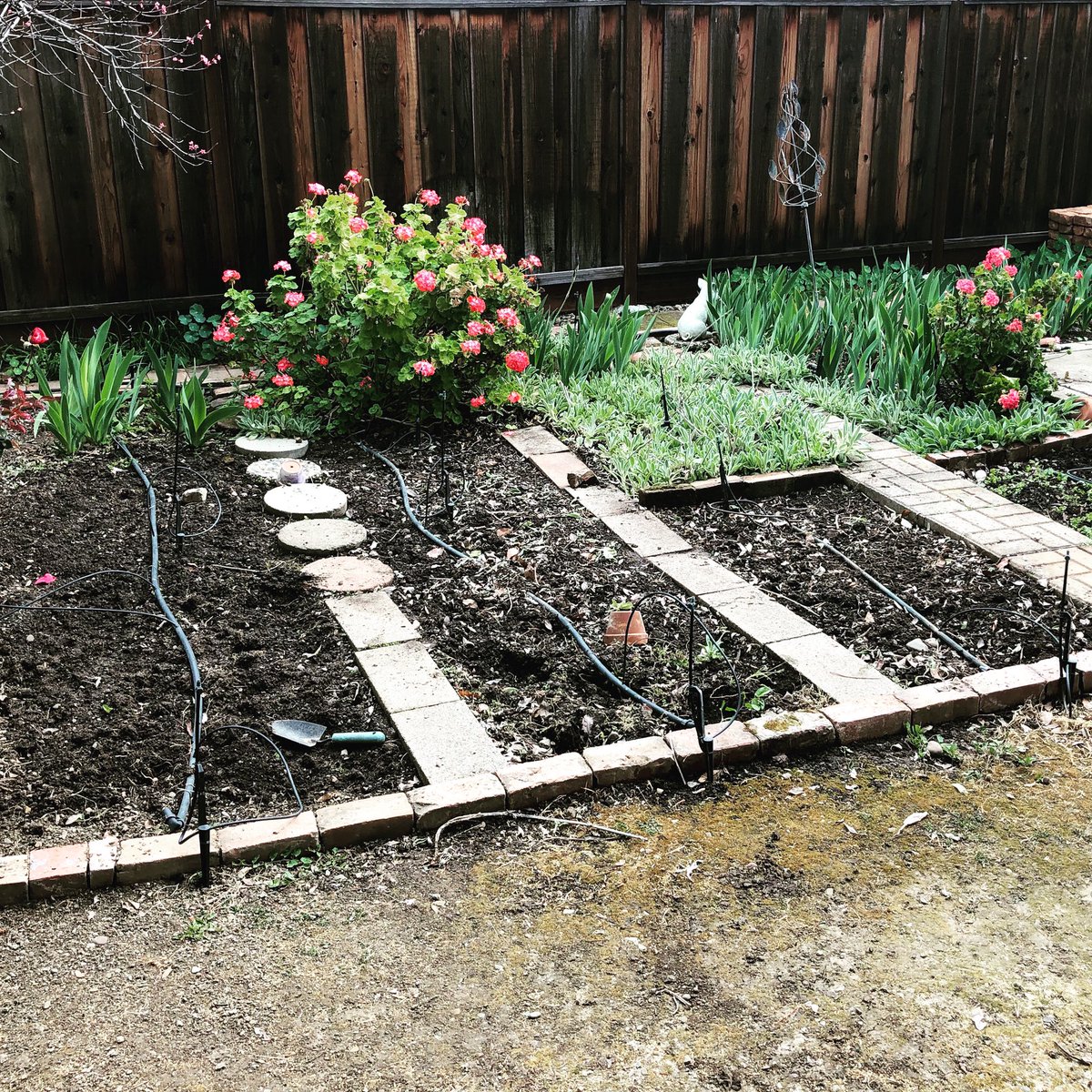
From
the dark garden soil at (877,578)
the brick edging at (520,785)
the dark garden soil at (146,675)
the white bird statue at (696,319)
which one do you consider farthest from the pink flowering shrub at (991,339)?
the dark garden soil at (146,675)

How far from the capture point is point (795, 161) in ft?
24.6

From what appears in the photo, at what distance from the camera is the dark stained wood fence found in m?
6.15

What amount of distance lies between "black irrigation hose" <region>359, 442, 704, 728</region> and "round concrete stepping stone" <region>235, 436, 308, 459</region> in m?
0.36

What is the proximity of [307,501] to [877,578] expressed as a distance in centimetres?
219

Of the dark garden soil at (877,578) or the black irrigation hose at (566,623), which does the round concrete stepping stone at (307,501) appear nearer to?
the black irrigation hose at (566,623)

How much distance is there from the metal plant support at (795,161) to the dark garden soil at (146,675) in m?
4.26

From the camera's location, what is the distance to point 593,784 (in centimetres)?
302

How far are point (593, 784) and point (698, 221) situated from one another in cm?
543

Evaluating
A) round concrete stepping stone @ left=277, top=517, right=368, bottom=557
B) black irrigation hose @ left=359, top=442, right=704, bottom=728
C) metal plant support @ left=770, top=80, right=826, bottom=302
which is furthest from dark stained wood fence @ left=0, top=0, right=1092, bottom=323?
round concrete stepping stone @ left=277, top=517, right=368, bottom=557

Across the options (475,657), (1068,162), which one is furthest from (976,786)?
(1068,162)

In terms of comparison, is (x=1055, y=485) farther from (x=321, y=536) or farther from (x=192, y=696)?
(x=192, y=696)

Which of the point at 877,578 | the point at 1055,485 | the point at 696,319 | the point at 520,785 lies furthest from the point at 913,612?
the point at 696,319

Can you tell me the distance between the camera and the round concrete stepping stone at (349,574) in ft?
13.3

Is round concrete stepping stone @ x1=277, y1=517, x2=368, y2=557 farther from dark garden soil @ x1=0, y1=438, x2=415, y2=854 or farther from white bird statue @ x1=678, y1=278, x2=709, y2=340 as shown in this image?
white bird statue @ x1=678, y1=278, x2=709, y2=340
